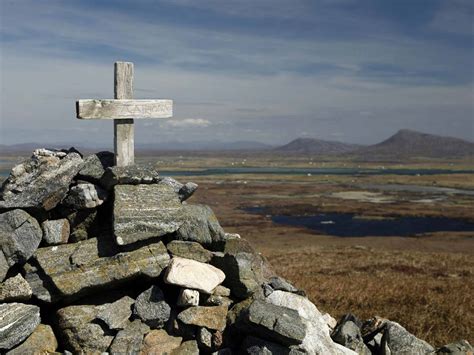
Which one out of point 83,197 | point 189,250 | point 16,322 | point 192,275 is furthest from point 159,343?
point 83,197

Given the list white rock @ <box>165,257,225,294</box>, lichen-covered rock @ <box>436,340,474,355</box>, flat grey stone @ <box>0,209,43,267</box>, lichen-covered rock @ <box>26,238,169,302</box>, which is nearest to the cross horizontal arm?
flat grey stone @ <box>0,209,43,267</box>

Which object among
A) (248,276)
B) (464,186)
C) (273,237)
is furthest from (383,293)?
(464,186)

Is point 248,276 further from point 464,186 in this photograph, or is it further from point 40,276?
point 464,186

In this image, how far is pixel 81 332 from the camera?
9133mm

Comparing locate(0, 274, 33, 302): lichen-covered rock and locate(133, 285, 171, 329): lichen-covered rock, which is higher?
locate(0, 274, 33, 302): lichen-covered rock

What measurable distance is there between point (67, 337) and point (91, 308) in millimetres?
703

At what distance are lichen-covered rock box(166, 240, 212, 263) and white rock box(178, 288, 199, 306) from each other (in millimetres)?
1000

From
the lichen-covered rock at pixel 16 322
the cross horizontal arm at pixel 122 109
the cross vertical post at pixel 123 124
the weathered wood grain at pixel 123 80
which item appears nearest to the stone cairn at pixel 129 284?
the lichen-covered rock at pixel 16 322

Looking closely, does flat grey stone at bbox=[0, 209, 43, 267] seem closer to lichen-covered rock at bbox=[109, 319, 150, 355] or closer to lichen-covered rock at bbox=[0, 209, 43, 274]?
lichen-covered rock at bbox=[0, 209, 43, 274]

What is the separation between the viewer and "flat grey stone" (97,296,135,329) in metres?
9.21

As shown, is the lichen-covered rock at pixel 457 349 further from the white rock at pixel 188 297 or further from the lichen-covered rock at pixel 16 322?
the lichen-covered rock at pixel 16 322

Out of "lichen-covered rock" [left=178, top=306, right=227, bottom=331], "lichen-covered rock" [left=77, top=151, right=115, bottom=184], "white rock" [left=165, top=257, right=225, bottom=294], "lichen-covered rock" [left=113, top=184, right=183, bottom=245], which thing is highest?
"lichen-covered rock" [left=77, top=151, right=115, bottom=184]

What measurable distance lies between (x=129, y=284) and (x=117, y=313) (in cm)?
91

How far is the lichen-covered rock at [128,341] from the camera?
8977 mm
